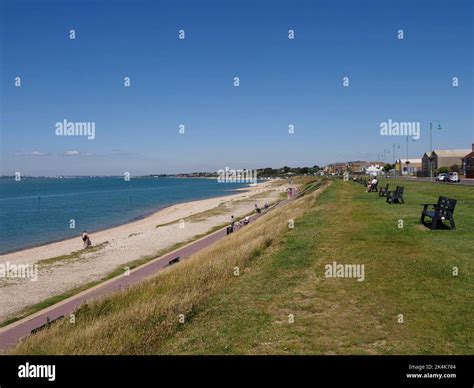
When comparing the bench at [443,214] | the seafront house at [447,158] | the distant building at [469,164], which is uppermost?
the seafront house at [447,158]

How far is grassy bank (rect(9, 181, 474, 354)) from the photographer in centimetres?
485

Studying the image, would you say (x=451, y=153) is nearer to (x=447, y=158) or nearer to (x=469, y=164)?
(x=447, y=158)

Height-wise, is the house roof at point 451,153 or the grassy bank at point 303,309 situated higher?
the house roof at point 451,153

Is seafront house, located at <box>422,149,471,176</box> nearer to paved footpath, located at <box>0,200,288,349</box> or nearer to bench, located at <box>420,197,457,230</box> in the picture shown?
bench, located at <box>420,197,457,230</box>

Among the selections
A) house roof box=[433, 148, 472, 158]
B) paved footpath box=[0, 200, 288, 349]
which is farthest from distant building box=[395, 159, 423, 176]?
paved footpath box=[0, 200, 288, 349]

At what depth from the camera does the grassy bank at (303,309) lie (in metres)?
4.85

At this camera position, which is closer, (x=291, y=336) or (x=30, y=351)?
(x=291, y=336)

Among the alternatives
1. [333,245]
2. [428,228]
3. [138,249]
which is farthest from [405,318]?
[138,249]

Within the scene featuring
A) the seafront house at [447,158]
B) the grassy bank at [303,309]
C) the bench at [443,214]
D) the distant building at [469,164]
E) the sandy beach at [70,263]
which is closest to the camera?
the grassy bank at [303,309]

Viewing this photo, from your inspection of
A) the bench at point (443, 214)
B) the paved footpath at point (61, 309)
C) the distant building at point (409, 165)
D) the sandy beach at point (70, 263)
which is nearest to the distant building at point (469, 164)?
the distant building at point (409, 165)

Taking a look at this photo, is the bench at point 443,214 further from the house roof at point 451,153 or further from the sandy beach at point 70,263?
the house roof at point 451,153

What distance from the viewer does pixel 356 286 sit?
684cm
